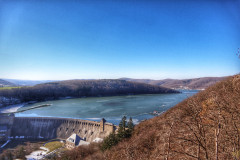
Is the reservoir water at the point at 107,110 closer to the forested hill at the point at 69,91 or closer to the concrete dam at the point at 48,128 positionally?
the concrete dam at the point at 48,128

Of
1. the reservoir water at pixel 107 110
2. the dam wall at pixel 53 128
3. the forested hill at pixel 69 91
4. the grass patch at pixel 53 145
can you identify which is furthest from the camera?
the forested hill at pixel 69 91

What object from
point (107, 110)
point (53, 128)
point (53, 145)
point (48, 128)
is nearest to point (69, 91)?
point (107, 110)

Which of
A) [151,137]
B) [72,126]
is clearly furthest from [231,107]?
[72,126]

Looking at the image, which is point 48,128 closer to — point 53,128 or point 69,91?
point 53,128

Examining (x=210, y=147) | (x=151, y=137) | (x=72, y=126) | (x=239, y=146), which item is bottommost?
(x=72, y=126)

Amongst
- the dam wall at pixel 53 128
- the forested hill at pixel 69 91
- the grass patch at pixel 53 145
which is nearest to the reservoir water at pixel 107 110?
the dam wall at pixel 53 128

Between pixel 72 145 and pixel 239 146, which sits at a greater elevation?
pixel 239 146

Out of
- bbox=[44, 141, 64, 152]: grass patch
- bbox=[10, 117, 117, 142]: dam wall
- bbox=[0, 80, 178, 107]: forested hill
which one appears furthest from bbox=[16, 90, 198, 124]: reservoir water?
bbox=[0, 80, 178, 107]: forested hill

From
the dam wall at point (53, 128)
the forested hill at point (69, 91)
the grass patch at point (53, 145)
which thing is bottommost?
the grass patch at point (53, 145)

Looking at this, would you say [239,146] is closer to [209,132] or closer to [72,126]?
[209,132]
